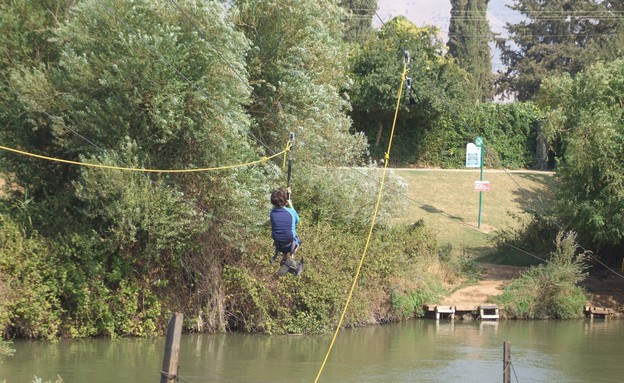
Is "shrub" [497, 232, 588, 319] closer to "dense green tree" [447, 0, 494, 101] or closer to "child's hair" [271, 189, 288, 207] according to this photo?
"child's hair" [271, 189, 288, 207]

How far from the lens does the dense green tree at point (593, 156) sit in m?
31.5

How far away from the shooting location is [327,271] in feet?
87.5

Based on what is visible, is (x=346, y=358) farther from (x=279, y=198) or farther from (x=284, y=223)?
(x=279, y=198)

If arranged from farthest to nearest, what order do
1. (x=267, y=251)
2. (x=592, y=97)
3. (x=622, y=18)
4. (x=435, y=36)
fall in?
(x=622, y=18) < (x=435, y=36) < (x=592, y=97) < (x=267, y=251)

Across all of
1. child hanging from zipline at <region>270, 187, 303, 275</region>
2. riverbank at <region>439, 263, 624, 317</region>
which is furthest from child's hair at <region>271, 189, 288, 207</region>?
riverbank at <region>439, 263, 624, 317</region>

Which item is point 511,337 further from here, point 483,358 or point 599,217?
point 599,217

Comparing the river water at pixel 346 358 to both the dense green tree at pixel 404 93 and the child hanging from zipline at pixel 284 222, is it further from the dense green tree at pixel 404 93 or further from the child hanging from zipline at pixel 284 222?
the dense green tree at pixel 404 93

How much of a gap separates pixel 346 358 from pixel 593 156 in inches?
513

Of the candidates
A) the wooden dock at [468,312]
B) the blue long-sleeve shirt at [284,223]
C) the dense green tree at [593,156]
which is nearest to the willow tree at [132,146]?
the blue long-sleeve shirt at [284,223]

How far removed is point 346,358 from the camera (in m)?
23.5

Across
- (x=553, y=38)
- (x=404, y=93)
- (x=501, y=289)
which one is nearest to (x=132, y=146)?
(x=501, y=289)

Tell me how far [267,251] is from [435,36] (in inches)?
1279

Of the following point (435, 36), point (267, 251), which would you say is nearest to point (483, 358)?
point (267, 251)

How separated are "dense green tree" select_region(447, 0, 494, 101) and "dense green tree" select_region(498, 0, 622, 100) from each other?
7.22ft
